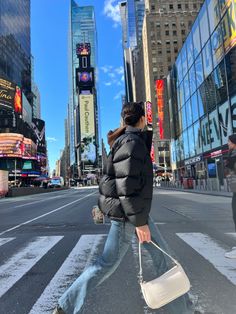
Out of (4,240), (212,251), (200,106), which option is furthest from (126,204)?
(200,106)

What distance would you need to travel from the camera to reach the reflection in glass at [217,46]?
3550 centimetres

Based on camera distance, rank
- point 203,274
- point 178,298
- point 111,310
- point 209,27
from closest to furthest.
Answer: point 178,298 → point 111,310 → point 203,274 → point 209,27

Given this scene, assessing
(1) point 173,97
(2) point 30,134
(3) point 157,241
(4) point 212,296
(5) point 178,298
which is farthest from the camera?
(2) point 30,134

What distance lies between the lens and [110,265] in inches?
133

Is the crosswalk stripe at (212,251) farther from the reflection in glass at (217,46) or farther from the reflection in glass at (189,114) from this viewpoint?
the reflection in glass at (189,114)

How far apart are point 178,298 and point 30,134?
12251 centimetres

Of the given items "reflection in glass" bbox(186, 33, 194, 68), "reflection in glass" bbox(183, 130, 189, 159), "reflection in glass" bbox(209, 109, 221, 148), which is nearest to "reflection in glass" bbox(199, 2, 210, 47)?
"reflection in glass" bbox(186, 33, 194, 68)

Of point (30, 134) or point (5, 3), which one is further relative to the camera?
point (30, 134)

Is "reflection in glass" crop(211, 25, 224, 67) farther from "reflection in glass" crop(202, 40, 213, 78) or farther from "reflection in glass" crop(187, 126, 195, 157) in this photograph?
"reflection in glass" crop(187, 126, 195, 157)

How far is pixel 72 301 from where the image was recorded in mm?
3295

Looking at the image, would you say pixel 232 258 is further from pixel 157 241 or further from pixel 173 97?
pixel 173 97

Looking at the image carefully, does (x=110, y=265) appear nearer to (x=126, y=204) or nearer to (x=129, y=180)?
(x=126, y=204)

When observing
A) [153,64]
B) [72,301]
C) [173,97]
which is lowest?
[72,301]

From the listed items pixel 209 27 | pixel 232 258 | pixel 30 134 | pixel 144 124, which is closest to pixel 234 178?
pixel 232 258
